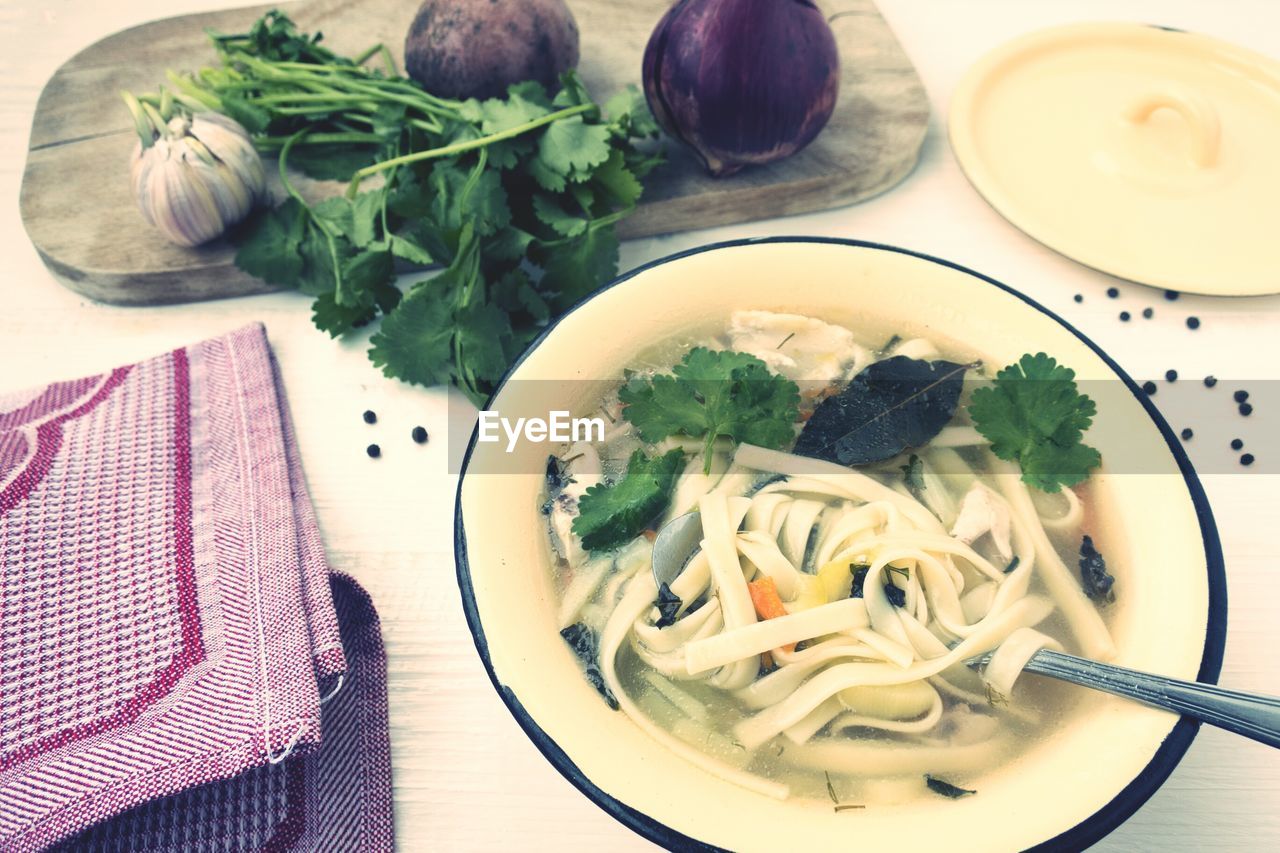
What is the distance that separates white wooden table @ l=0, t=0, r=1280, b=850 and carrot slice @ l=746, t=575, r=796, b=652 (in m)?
0.44

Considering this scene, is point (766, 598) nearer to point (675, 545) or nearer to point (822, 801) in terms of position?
point (675, 545)

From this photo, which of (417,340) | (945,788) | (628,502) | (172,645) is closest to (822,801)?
(945,788)

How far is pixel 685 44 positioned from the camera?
2037 mm

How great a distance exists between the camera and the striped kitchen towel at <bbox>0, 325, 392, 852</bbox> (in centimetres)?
133

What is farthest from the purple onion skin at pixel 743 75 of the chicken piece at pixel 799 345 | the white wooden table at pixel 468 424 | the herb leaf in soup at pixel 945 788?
the herb leaf in soup at pixel 945 788

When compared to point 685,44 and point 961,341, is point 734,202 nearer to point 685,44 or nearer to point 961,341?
point 685,44

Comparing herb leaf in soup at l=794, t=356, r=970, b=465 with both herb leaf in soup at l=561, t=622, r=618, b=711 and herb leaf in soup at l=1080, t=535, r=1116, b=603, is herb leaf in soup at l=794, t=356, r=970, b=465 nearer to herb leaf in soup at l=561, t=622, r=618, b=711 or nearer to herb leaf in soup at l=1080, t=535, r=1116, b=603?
herb leaf in soup at l=1080, t=535, r=1116, b=603

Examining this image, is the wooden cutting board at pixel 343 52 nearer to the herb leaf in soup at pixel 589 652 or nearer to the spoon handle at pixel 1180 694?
the herb leaf in soup at pixel 589 652

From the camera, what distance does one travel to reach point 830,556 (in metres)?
1.52

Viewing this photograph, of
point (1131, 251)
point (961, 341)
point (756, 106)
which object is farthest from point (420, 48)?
point (1131, 251)

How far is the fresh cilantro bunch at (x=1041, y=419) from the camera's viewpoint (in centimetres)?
150

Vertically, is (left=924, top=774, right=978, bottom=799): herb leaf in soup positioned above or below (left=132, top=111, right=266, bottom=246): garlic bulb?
below

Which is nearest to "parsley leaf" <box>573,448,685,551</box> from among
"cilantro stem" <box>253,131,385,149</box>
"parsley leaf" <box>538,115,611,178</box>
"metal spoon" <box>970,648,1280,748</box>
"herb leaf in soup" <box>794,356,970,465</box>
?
"herb leaf in soup" <box>794,356,970,465</box>

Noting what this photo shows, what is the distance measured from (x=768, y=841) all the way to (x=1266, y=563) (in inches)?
49.7
